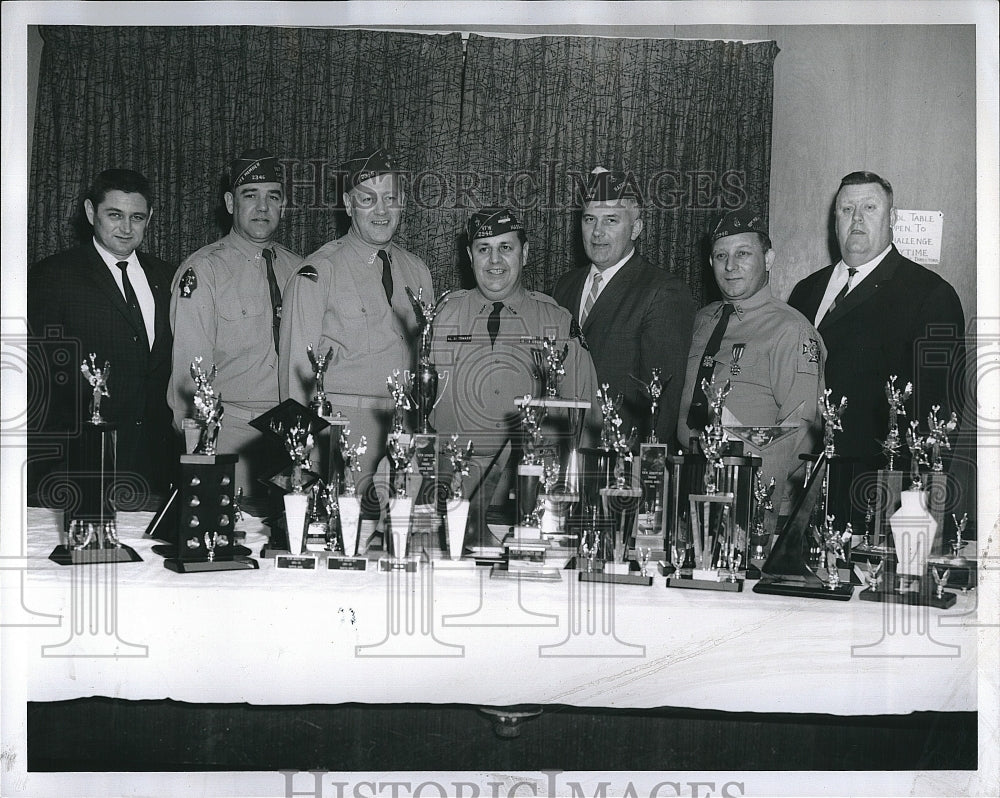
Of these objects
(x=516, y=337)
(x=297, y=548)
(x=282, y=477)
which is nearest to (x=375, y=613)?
(x=297, y=548)

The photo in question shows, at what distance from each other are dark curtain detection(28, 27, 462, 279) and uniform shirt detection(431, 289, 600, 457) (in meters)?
0.38

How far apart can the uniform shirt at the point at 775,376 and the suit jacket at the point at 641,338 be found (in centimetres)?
10

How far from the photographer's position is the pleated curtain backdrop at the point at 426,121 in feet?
12.7

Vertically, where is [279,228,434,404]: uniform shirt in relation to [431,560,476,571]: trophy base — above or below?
above

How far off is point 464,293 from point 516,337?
28cm

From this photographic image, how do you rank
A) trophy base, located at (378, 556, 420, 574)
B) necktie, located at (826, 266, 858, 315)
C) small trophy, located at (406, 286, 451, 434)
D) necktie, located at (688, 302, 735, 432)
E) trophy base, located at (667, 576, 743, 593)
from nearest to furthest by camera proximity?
trophy base, located at (667, 576, 743, 593) < trophy base, located at (378, 556, 420, 574) < small trophy, located at (406, 286, 451, 434) < necktie, located at (688, 302, 735, 432) < necktie, located at (826, 266, 858, 315)

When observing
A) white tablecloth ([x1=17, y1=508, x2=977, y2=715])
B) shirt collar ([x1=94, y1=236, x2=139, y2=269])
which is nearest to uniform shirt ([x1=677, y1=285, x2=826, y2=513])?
white tablecloth ([x1=17, y1=508, x2=977, y2=715])

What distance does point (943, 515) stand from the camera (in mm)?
2807

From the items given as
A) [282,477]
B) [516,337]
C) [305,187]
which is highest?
[305,187]

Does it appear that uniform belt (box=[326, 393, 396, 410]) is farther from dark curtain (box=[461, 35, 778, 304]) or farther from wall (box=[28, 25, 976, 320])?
wall (box=[28, 25, 976, 320])

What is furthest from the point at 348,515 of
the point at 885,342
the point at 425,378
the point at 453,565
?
the point at 885,342

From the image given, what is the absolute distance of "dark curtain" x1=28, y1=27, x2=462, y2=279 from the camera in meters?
3.88

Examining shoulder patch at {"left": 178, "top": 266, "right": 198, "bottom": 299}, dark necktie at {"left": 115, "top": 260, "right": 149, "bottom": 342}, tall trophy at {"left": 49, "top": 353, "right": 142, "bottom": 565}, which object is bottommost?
tall trophy at {"left": 49, "top": 353, "right": 142, "bottom": 565}

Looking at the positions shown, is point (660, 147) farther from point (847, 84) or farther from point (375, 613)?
point (375, 613)
